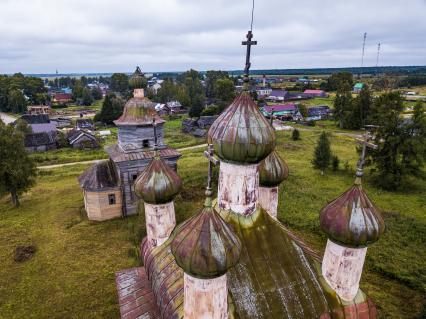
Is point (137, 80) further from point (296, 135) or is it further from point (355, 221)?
point (296, 135)

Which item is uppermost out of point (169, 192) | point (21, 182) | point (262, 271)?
point (169, 192)

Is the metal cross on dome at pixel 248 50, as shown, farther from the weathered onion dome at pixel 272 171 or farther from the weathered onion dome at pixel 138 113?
the weathered onion dome at pixel 138 113

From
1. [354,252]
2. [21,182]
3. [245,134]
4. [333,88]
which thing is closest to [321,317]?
[354,252]

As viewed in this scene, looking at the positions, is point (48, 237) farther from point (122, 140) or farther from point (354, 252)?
point (354, 252)

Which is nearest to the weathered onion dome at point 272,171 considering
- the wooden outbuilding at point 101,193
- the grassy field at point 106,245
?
the grassy field at point 106,245

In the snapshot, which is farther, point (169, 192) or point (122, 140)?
point (122, 140)

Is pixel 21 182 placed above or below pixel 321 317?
below
